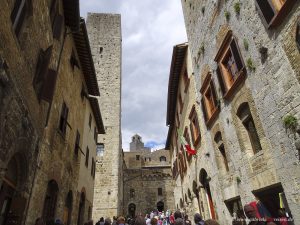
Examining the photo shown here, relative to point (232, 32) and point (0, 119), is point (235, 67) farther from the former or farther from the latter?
point (0, 119)

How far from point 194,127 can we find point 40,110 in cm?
857

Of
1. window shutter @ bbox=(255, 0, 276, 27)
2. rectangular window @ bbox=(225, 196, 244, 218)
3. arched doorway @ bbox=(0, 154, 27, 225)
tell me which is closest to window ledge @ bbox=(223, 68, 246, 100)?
window shutter @ bbox=(255, 0, 276, 27)

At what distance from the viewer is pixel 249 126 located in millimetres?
8023

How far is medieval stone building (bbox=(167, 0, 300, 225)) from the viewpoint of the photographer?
18.7 feet

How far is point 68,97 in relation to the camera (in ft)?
36.1

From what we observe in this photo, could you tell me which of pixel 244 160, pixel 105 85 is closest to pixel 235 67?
pixel 244 160

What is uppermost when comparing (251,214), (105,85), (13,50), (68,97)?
(105,85)

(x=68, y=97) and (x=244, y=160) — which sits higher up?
(x=68, y=97)

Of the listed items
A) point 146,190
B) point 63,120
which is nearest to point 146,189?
point 146,190

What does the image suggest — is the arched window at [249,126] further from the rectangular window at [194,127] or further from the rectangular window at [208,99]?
the rectangular window at [194,127]

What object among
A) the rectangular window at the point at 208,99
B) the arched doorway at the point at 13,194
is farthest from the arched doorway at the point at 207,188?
the arched doorway at the point at 13,194

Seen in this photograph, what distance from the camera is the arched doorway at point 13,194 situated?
19.0 ft

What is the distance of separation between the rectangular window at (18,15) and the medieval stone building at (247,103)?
5.86 meters

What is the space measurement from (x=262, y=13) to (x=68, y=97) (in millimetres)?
8028
